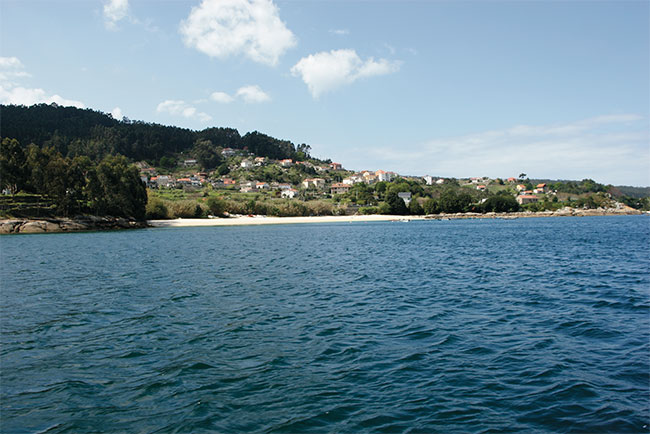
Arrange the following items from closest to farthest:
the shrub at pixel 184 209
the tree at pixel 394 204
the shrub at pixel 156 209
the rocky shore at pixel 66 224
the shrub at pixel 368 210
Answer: the rocky shore at pixel 66 224 → the shrub at pixel 156 209 → the shrub at pixel 184 209 → the shrub at pixel 368 210 → the tree at pixel 394 204

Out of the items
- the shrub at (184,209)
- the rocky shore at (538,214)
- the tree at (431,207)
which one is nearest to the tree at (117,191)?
the shrub at (184,209)

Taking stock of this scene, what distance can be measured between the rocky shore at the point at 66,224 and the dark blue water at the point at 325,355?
5524 cm

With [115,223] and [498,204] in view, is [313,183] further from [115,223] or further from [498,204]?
[115,223]

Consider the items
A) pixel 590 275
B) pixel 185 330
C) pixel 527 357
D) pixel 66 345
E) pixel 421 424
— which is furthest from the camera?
pixel 590 275

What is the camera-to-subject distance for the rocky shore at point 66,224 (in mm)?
61969

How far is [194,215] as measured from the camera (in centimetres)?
9381

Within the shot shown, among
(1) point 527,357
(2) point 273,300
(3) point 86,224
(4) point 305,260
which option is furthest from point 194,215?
(1) point 527,357

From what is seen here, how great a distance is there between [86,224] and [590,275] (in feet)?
244

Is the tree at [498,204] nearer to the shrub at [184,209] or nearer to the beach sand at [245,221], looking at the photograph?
the beach sand at [245,221]

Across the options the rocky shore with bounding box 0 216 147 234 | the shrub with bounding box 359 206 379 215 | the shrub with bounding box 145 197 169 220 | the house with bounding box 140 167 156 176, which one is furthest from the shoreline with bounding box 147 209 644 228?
the house with bounding box 140 167 156 176

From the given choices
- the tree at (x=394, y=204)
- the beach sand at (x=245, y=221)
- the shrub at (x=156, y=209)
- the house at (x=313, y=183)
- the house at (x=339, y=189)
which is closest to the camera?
the beach sand at (x=245, y=221)

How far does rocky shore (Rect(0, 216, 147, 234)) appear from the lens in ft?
203

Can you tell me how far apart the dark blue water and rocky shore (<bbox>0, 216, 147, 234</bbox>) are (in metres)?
55.2

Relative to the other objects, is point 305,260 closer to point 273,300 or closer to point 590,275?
point 273,300
